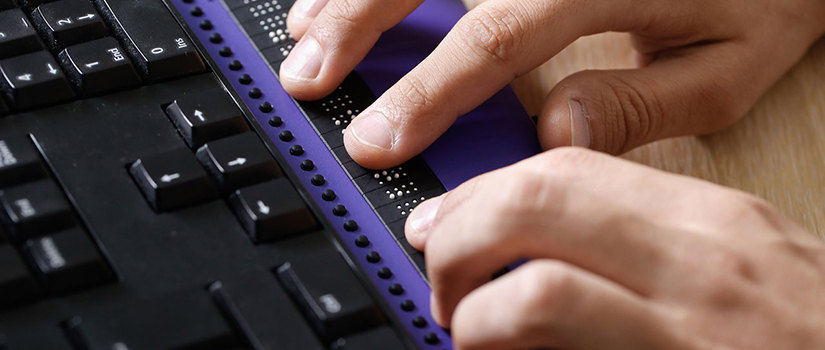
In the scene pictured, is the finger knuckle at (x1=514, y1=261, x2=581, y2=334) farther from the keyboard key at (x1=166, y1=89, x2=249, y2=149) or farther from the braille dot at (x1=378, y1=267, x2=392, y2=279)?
the keyboard key at (x1=166, y1=89, x2=249, y2=149)

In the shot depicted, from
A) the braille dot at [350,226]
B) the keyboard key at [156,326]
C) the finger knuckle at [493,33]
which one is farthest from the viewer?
the finger knuckle at [493,33]

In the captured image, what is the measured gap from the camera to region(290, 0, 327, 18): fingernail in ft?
2.03

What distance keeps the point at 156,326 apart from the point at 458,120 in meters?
0.26

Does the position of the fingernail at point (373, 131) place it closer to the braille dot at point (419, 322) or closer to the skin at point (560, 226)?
the skin at point (560, 226)

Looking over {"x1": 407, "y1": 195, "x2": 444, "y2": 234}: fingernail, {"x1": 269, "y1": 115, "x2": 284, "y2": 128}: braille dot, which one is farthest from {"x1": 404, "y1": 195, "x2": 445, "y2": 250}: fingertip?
{"x1": 269, "y1": 115, "x2": 284, "y2": 128}: braille dot

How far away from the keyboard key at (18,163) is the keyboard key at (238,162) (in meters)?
0.08

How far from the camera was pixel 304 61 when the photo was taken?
0.56 meters

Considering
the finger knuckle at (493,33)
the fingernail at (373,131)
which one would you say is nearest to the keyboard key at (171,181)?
the fingernail at (373,131)

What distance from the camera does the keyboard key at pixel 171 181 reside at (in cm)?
44

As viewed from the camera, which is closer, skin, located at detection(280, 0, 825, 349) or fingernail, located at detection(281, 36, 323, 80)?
skin, located at detection(280, 0, 825, 349)

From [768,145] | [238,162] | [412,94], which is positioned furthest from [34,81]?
[768,145]

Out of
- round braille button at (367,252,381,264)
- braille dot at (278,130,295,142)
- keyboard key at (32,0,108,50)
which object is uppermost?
keyboard key at (32,0,108,50)

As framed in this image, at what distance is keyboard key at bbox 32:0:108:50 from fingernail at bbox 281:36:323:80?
0.37 feet

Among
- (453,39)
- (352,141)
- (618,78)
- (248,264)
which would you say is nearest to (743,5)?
(618,78)
